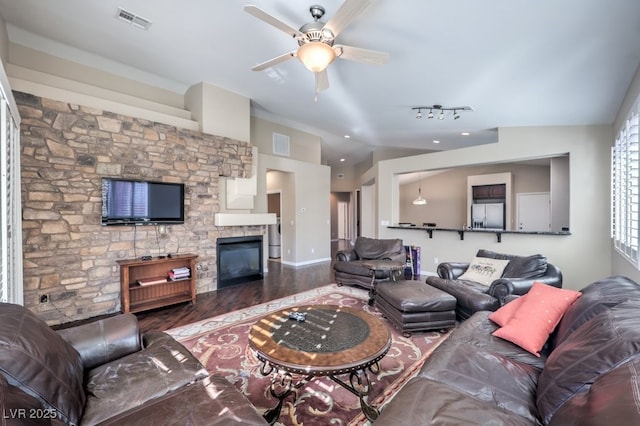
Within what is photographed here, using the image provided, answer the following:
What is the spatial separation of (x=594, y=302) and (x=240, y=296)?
4.21 meters

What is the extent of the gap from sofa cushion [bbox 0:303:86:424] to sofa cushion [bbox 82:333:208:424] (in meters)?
0.08

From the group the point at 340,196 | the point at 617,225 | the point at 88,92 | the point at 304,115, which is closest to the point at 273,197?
the point at 304,115

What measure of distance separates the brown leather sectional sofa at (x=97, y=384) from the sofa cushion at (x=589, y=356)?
1.30 meters

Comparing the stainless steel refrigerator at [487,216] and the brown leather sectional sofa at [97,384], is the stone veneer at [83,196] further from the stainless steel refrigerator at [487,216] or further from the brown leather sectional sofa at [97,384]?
the stainless steel refrigerator at [487,216]

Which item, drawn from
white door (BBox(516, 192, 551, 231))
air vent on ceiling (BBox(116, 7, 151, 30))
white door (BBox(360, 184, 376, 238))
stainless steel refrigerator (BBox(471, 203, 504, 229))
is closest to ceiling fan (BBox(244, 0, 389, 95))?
air vent on ceiling (BBox(116, 7, 151, 30))

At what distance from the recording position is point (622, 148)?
10.1 ft

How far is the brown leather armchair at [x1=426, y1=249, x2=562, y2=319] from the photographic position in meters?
2.88

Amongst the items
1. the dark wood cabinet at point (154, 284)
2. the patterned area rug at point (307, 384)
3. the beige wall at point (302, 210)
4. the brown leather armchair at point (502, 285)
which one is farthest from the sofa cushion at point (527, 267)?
the beige wall at point (302, 210)

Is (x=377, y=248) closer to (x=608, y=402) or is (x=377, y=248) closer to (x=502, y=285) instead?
(x=502, y=285)

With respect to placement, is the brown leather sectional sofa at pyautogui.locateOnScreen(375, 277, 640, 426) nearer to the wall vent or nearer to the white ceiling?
the white ceiling

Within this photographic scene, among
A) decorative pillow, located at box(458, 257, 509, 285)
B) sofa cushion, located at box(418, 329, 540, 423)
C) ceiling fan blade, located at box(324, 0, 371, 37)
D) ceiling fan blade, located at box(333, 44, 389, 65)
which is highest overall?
ceiling fan blade, located at box(324, 0, 371, 37)

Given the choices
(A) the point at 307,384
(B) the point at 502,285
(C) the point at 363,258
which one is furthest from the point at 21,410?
(C) the point at 363,258

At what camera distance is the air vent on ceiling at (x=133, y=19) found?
10.1ft

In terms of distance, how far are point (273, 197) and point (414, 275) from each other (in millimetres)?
5096
